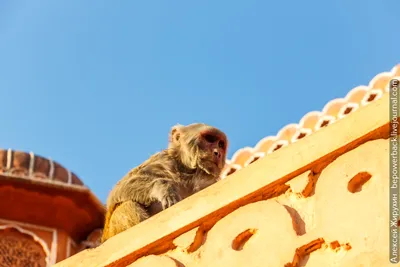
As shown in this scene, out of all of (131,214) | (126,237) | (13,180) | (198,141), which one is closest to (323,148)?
(126,237)

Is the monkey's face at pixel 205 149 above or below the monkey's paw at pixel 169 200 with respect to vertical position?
above

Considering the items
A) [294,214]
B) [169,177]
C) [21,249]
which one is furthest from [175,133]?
[21,249]

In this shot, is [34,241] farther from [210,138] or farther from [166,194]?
[166,194]

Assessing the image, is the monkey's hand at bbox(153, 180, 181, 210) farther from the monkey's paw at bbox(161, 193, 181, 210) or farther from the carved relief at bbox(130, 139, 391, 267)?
the carved relief at bbox(130, 139, 391, 267)

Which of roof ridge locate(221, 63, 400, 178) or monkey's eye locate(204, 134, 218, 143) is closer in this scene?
monkey's eye locate(204, 134, 218, 143)

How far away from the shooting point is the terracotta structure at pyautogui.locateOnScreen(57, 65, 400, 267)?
114 inches

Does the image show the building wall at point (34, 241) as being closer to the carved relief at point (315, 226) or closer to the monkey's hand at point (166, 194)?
the monkey's hand at point (166, 194)

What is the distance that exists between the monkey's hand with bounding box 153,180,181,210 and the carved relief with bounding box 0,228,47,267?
5.85 metres

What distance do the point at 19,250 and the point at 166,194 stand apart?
6.19 m

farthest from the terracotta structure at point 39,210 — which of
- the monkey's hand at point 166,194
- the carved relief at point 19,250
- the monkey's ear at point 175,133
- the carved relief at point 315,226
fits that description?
the carved relief at point 315,226

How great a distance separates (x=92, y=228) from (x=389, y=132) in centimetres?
897

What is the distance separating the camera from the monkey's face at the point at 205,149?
6.11m

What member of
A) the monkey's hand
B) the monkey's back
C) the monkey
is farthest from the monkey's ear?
the monkey's hand

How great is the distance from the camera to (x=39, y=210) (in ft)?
37.7
